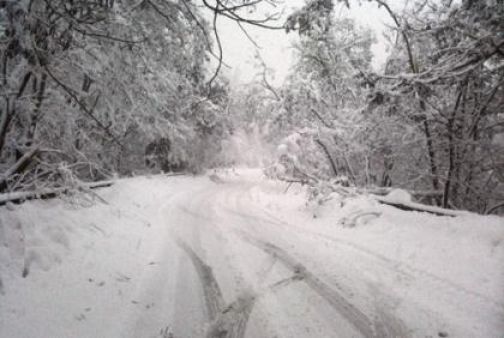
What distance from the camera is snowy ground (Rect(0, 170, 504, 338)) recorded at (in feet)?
10.1

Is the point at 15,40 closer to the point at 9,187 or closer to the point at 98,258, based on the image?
the point at 9,187

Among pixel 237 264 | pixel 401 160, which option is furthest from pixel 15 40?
pixel 401 160

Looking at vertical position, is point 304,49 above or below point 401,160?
above

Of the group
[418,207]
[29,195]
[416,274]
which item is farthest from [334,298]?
[29,195]

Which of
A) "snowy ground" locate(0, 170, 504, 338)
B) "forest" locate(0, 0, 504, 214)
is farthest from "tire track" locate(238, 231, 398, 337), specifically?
"forest" locate(0, 0, 504, 214)

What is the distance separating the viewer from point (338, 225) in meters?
7.63

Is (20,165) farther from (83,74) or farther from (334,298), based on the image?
(334,298)

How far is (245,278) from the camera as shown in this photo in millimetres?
4332

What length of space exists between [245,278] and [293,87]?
8879 mm

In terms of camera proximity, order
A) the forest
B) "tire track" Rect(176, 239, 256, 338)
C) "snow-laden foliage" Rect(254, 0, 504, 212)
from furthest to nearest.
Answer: "snow-laden foliage" Rect(254, 0, 504, 212)
the forest
"tire track" Rect(176, 239, 256, 338)

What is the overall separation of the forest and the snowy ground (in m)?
1.23

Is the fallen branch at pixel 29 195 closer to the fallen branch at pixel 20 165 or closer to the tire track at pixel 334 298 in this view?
Result: the fallen branch at pixel 20 165

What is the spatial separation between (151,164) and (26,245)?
1835 cm

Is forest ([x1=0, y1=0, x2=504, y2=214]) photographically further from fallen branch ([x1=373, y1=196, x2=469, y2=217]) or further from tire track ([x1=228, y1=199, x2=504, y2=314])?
tire track ([x1=228, y1=199, x2=504, y2=314])
